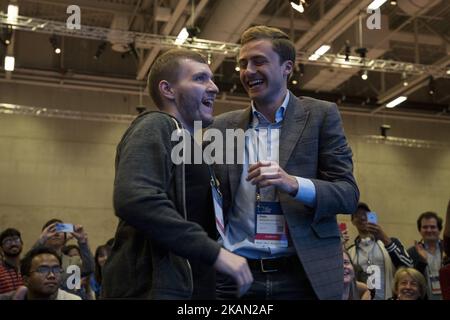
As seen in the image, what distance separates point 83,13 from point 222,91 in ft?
10.3

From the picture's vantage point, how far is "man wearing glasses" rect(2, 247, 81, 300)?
4914 millimetres

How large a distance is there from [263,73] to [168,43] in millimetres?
9295

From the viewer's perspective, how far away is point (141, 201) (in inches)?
71.1

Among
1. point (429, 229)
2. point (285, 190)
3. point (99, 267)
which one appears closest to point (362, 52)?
point (429, 229)

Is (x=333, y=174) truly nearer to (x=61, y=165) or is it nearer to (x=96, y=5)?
(x=96, y=5)

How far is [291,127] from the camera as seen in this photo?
7.63 feet

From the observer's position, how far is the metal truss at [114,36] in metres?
10.5

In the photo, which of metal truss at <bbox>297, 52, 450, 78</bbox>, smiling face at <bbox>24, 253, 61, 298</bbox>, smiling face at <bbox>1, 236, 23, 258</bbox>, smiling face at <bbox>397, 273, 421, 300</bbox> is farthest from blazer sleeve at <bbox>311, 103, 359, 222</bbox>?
metal truss at <bbox>297, 52, 450, 78</bbox>

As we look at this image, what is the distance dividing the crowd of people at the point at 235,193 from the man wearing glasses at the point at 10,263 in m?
4.45

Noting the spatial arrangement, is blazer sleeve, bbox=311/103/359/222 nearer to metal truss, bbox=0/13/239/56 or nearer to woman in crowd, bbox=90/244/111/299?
woman in crowd, bbox=90/244/111/299

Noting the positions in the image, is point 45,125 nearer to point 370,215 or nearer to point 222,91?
point 222,91

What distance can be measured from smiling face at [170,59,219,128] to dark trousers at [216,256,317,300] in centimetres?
50
